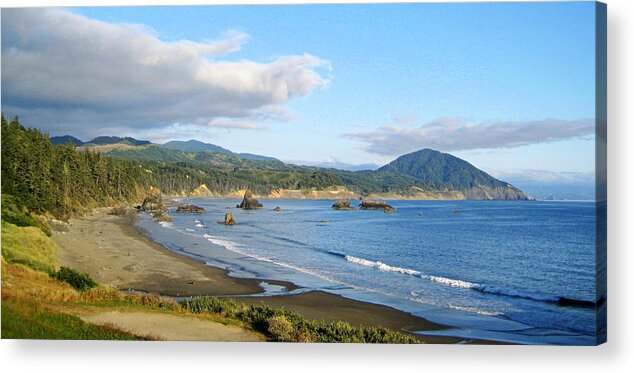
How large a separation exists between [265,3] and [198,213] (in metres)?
44.2

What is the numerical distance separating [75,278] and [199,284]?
3.54m

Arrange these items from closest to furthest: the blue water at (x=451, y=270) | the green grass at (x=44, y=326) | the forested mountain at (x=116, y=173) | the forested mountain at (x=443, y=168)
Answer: the green grass at (x=44, y=326)
the blue water at (x=451, y=270)
the forested mountain at (x=116, y=173)
the forested mountain at (x=443, y=168)

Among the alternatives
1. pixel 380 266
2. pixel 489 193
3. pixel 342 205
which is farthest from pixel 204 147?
pixel 342 205

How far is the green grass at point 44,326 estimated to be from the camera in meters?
10.1

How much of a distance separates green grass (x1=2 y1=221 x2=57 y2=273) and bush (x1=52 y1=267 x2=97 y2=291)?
30 cm

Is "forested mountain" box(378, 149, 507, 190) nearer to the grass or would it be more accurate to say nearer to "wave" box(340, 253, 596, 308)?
"wave" box(340, 253, 596, 308)

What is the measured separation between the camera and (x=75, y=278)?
1161 cm

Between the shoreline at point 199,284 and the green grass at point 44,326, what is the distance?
197 centimetres

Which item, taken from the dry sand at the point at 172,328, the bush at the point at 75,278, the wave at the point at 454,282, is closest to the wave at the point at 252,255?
the wave at the point at 454,282

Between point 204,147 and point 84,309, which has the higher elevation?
point 204,147

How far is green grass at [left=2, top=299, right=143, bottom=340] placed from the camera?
10.1m

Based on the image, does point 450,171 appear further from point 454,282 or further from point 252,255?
point 252,255

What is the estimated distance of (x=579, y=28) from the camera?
10.1 metres

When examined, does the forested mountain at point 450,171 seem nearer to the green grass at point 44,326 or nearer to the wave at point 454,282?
the wave at point 454,282
